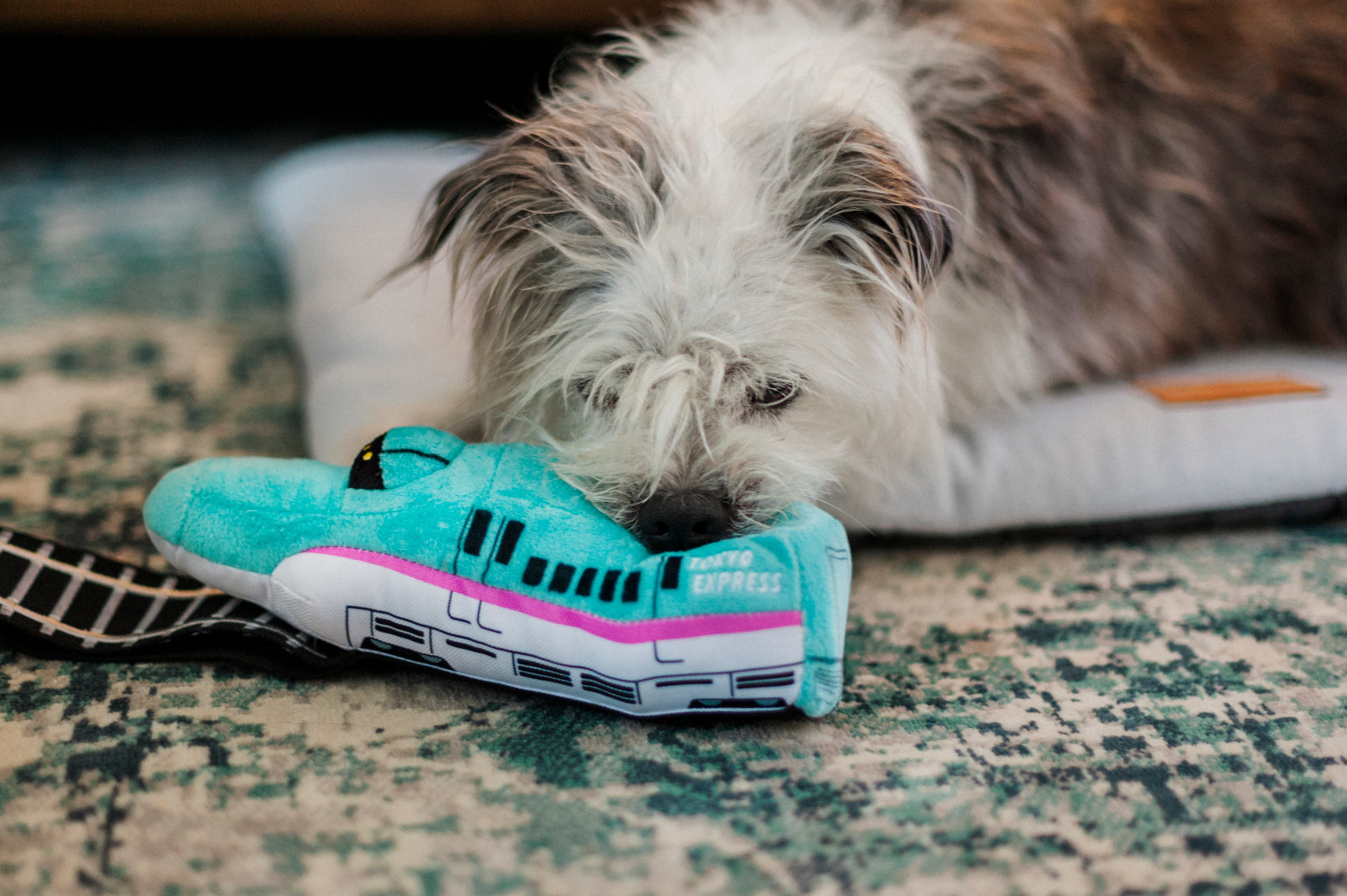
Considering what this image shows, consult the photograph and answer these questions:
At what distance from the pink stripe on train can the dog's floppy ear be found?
515 mm

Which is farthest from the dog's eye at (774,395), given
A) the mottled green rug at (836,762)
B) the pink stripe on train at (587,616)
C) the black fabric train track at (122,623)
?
the black fabric train track at (122,623)

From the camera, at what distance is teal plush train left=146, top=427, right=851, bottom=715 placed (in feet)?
3.22

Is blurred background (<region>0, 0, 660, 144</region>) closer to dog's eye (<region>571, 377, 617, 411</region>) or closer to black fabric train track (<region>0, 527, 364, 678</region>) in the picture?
dog's eye (<region>571, 377, 617, 411</region>)

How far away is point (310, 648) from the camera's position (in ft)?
3.61

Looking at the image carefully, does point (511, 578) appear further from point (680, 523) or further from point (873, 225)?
point (873, 225)

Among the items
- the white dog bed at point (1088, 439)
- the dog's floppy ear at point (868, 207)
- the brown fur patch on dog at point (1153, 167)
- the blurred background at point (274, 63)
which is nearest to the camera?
the dog's floppy ear at point (868, 207)

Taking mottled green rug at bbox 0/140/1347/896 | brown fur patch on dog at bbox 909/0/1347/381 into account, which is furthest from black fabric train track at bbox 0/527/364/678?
brown fur patch on dog at bbox 909/0/1347/381

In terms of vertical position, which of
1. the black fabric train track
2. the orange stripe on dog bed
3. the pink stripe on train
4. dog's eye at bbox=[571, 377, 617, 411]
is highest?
dog's eye at bbox=[571, 377, 617, 411]

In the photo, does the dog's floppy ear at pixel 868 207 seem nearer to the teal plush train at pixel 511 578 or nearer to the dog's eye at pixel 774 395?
the dog's eye at pixel 774 395

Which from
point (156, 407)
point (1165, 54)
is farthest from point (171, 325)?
point (1165, 54)

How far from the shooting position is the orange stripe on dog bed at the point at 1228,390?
1609 mm

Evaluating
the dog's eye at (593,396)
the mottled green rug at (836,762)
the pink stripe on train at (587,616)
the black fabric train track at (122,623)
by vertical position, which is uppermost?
the dog's eye at (593,396)

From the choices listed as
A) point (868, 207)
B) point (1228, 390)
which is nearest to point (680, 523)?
point (868, 207)

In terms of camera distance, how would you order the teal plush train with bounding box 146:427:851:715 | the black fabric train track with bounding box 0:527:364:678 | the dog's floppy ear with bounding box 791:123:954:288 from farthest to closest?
the dog's floppy ear with bounding box 791:123:954:288 < the black fabric train track with bounding box 0:527:364:678 < the teal plush train with bounding box 146:427:851:715
